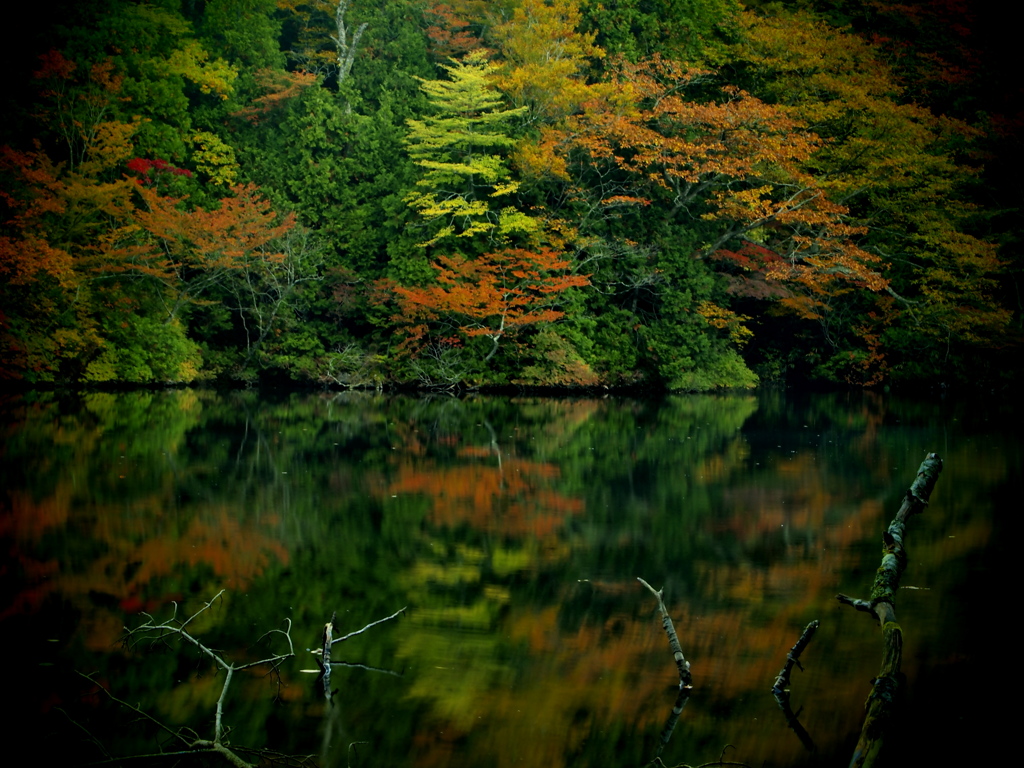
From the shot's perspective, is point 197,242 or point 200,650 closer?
point 200,650

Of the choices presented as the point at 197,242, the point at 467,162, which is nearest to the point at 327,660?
the point at 467,162

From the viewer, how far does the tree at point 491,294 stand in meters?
19.7

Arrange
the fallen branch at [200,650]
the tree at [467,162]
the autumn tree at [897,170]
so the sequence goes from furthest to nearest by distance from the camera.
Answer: the autumn tree at [897,170], the tree at [467,162], the fallen branch at [200,650]

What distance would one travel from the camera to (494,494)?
9.59 meters

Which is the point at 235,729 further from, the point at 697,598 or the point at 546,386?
the point at 546,386

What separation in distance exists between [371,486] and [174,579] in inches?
142

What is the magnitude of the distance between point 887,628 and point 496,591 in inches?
119

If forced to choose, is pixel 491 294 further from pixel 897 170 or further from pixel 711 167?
pixel 897 170

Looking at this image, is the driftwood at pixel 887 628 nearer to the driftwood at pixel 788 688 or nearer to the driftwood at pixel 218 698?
the driftwood at pixel 788 688

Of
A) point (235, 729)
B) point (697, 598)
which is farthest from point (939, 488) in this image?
point (235, 729)

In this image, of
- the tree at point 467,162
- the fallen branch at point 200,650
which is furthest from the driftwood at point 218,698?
the tree at point 467,162

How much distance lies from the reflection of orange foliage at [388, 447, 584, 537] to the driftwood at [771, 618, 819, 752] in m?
3.39

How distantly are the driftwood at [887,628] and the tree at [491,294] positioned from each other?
15.2 m

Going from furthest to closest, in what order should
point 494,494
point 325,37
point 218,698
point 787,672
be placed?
1. point 325,37
2. point 494,494
3. point 787,672
4. point 218,698
